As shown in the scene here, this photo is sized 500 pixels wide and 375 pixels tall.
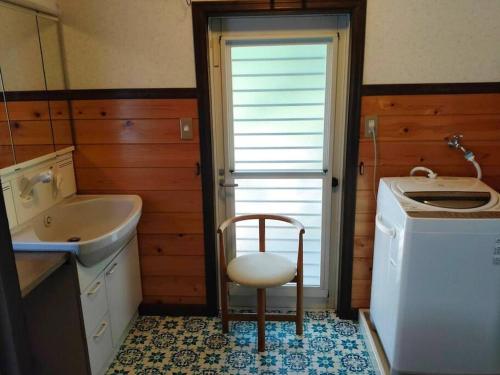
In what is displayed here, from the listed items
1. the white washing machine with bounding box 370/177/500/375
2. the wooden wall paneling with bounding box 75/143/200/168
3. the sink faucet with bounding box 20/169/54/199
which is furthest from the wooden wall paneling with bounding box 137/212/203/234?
the white washing machine with bounding box 370/177/500/375

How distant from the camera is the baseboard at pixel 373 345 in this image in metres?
2.02

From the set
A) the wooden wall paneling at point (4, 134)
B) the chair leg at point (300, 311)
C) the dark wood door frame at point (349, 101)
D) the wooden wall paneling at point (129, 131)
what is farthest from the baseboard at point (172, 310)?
the wooden wall paneling at point (4, 134)

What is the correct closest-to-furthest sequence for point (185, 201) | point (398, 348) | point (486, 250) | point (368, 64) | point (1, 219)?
point (1, 219), point (486, 250), point (398, 348), point (368, 64), point (185, 201)

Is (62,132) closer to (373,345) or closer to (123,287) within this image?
(123,287)

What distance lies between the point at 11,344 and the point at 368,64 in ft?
6.65

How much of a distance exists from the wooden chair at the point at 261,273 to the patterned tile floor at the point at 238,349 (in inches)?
3.7

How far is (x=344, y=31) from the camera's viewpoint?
2.19m

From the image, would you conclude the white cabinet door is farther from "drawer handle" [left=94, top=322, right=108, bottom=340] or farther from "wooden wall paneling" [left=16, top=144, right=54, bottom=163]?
"wooden wall paneling" [left=16, top=144, right=54, bottom=163]

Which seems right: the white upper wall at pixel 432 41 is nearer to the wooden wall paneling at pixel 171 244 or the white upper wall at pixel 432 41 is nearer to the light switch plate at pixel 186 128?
the light switch plate at pixel 186 128

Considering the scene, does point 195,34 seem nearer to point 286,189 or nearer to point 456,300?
point 286,189

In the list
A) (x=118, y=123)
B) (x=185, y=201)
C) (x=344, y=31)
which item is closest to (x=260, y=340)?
(x=185, y=201)

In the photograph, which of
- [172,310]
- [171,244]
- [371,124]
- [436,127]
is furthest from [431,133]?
[172,310]

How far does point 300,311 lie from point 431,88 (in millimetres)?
1498

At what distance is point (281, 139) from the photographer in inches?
92.5
